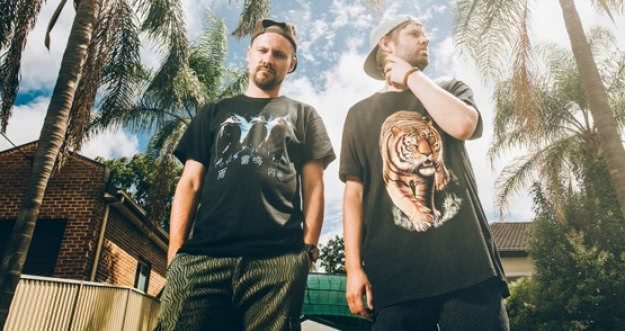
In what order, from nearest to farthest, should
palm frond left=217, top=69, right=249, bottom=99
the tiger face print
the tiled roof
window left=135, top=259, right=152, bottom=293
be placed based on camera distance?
1. the tiger face print
2. window left=135, top=259, right=152, bottom=293
3. palm frond left=217, top=69, right=249, bottom=99
4. the tiled roof

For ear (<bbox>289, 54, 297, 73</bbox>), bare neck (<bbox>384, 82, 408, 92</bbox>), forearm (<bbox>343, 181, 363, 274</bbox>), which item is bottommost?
forearm (<bbox>343, 181, 363, 274</bbox>)

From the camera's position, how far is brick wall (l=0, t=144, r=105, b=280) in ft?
31.9

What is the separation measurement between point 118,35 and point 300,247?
8.09m

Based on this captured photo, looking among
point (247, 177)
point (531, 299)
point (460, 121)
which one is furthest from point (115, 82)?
point (531, 299)

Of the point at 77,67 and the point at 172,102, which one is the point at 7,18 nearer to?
the point at 77,67

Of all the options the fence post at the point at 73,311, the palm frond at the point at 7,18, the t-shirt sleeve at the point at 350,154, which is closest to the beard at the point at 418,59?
the t-shirt sleeve at the point at 350,154

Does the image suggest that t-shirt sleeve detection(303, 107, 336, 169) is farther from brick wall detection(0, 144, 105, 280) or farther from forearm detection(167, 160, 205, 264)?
brick wall detection(0, 144, 105, 280)

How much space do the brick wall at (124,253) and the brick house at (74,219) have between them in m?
0.02

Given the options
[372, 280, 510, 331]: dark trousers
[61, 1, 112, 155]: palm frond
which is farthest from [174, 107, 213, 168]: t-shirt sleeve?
[61, 1, 112, 155]: palm frond

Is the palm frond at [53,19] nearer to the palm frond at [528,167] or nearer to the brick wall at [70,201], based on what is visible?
the brick wall at [70,201]

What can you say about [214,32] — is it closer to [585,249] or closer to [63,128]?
→ [63,128]

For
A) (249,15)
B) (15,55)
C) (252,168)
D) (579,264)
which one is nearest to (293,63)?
(252,168)

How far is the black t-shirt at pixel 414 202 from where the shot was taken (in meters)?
1.67

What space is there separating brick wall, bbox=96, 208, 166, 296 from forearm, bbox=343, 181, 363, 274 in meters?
9.65
